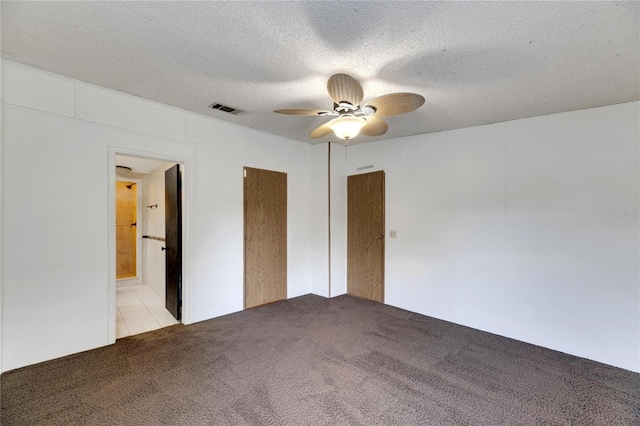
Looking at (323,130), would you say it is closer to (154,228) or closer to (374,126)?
(374,126)

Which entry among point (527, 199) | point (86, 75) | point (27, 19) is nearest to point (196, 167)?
point (86, 75)

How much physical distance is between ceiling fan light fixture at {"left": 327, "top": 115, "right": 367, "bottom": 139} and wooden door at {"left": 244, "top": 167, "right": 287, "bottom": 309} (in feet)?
6.49

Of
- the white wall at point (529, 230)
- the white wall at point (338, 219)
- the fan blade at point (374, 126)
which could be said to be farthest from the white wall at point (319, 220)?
the fan blade at point (374, 126)

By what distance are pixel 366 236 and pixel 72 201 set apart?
366 cm

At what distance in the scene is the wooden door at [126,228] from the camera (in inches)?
224

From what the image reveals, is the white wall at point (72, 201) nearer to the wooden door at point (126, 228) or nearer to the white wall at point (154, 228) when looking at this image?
the white wall at point (154, 228)

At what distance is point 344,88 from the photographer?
1.97 m

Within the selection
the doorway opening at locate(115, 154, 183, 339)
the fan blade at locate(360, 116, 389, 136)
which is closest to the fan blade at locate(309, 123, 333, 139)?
the fan blade at locate(360, 116, 389, 136)

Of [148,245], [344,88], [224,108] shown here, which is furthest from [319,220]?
[148,245]

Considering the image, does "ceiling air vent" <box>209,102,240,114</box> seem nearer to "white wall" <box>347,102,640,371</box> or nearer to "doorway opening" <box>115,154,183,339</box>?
"doorway opening" <box>115,154,183,339</box>

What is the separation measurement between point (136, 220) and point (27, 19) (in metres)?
4.67

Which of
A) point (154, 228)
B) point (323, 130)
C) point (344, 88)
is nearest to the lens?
point (344, 88)

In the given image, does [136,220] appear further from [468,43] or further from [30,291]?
[468,43]

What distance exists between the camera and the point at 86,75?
2.49 metres
